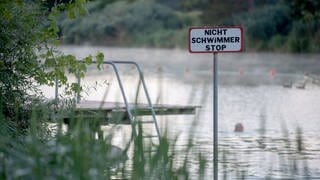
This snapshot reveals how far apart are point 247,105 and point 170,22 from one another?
195ft

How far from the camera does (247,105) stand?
101 feet

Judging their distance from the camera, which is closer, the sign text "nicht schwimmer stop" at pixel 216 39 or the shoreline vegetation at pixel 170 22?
the sign text "nicht schwimmer stop" at pixel 216 39

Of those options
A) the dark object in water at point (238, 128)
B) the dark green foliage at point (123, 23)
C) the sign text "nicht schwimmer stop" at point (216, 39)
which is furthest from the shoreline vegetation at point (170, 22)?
the sign text "nicht schwimmer stop" at point (216, 39)

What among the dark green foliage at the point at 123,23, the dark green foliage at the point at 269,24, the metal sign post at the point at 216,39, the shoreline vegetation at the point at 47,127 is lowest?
the shoreline vegetation at the point at 47,127

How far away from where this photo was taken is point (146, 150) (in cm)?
840

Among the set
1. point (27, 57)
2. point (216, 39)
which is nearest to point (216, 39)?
point (216, 39)

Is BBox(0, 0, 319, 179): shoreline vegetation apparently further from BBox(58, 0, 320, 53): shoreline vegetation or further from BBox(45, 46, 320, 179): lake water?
BBox(58, 0, 320, 53): shoreline vegetation

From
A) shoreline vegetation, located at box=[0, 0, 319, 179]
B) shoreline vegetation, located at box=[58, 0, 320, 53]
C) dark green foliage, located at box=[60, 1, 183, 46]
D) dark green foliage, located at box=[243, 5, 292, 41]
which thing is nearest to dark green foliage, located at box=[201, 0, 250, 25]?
shoreline vegetation, located at box=[58, 0, 320, 53]

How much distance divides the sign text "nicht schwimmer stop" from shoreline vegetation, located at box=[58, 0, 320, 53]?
56297 millimetres

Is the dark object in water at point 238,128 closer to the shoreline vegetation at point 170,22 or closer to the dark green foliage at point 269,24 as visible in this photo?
the shoreline vegetation at point 170,22

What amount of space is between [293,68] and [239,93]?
48.9 feet

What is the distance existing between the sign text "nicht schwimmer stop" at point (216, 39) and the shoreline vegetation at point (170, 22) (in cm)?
5630

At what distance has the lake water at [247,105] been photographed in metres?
11.0

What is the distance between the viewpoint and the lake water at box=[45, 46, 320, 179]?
11.0 metres
